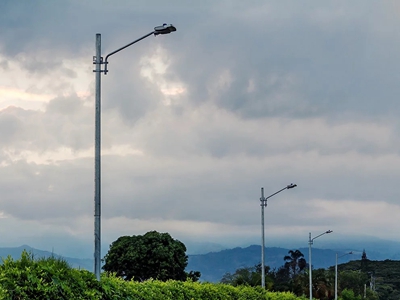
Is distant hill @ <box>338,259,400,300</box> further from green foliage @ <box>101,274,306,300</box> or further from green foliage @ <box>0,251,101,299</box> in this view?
Answer: green foliage @ <box>0,251,101,299</box>

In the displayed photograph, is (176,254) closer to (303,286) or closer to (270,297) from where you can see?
(303,286)

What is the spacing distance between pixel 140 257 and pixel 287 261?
72.8m

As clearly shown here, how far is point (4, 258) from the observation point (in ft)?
53.1

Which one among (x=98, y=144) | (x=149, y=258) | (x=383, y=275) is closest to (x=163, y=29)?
(x=98, y=144)

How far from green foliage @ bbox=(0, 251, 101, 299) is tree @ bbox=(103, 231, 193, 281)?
5080 centimetres

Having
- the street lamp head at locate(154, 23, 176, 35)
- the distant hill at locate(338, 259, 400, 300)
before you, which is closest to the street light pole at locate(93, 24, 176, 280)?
the street lamp head at locate(154, 23, 176, 35)

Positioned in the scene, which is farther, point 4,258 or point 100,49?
A: point 100,49

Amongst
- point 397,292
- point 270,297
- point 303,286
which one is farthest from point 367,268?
point 270,297

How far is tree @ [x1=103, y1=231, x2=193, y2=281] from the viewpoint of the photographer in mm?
69375

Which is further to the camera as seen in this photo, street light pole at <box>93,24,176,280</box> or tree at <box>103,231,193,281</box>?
tree at <box>103,231,193,281</box>

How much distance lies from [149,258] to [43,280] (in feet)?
178

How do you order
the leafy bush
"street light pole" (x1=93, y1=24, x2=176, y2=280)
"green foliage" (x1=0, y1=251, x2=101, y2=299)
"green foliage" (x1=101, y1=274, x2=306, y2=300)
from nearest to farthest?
1. "green foliage" (x1=0, y1=251, x2=101, y2=299)
2. the leafy bush
3. "street light pole" (x1=93, y1=24, x2=176, y2=280)
4. "green foliage" (x1=101, y1=274, x2=306, y2=300)

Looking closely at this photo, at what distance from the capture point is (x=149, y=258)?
230 ft

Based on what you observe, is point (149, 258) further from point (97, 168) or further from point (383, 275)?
point (383, 275)
